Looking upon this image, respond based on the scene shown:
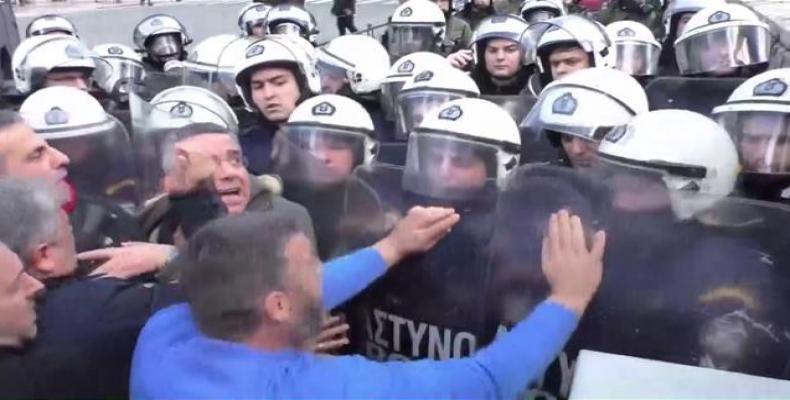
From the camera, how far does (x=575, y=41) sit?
5520 mm

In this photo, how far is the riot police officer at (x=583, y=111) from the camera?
3828mm

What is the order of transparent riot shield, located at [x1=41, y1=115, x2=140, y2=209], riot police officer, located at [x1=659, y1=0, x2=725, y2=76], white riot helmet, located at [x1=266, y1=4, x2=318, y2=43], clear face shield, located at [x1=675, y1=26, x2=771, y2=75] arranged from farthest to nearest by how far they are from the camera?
white riot helmet, located at [x1=266, y1=4, x2=318, y2=43] → riot police officer, located at [x1=659, y1=0, x2=725, y2=76] → clear face shield, located at [x1=675, y1=26, x2=771, y2=75] → transparent riot shield, located at [x1=41, y1=115, x2=140, y2=209]

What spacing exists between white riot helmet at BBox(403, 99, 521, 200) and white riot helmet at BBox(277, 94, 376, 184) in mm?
292

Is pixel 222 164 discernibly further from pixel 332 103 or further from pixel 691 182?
pixel 691 182

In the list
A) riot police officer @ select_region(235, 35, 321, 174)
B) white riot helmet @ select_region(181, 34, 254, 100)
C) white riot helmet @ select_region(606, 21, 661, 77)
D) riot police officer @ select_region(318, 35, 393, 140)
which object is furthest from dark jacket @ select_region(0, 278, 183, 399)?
white riot helmet @ select_region(606, 21, 661, 77)

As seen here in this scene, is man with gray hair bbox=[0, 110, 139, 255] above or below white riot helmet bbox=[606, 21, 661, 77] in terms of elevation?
above

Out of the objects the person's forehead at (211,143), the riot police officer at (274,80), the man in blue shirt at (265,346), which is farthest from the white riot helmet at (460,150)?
the riot police officer at (274,80)

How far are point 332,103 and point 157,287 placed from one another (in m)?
1.54

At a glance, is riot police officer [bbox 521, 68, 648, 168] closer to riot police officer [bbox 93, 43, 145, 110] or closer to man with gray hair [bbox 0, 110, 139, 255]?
man with gray hair [bbox 0, 110, 139, 255]

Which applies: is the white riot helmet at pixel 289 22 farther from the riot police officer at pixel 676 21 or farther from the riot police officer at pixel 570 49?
the riot police officer at pixel 570 49

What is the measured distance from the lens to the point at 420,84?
4.85 meters

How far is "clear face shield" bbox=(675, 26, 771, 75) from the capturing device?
5.63 m

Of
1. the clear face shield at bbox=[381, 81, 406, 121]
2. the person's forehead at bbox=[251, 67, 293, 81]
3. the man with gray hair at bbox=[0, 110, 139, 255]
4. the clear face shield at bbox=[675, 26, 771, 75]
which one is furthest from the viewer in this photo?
the clear face shield at bbox=[675, 26, 771, 75]

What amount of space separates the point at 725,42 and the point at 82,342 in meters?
4.20
